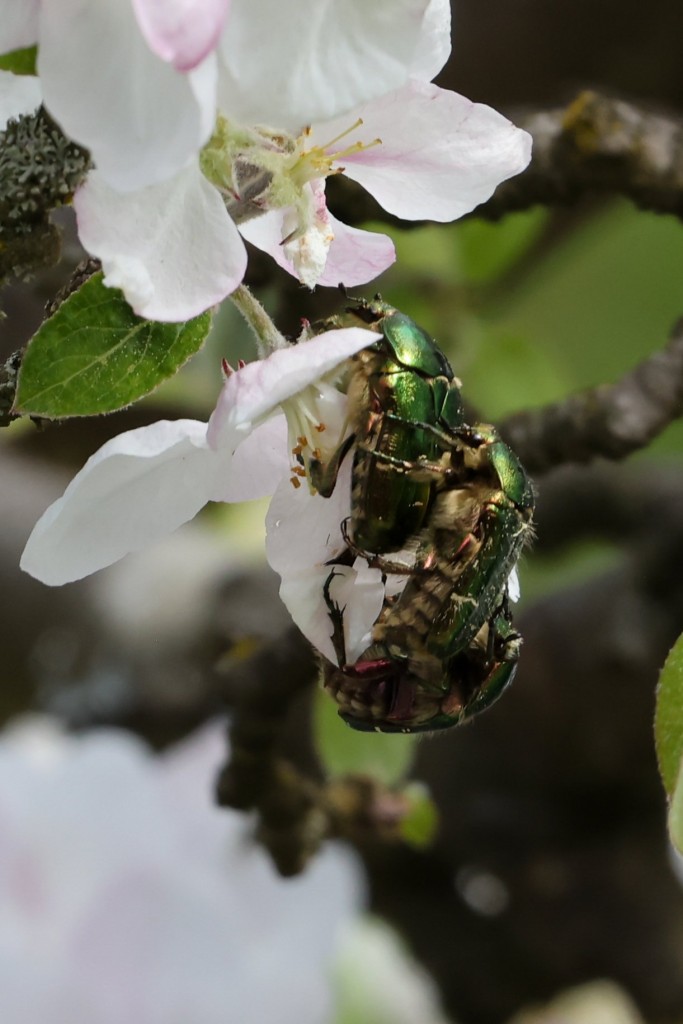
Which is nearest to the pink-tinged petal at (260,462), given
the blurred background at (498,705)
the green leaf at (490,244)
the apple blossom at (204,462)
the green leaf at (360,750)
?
the apple blossom at (204,462)

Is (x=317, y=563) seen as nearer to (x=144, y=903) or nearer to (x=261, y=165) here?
(x=261, y=165)

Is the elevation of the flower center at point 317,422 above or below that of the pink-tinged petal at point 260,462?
above

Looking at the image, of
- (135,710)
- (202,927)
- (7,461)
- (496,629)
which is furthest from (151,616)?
(496,629)

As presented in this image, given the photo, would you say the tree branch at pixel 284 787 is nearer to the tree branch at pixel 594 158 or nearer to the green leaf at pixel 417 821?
the green leaf at pixel 417 821

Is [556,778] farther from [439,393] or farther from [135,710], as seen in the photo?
[439,393]

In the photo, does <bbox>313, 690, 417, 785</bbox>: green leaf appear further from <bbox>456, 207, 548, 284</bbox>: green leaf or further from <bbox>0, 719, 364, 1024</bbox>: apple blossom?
<bbox>456, 207, 548, 284</bbox>: green leaf

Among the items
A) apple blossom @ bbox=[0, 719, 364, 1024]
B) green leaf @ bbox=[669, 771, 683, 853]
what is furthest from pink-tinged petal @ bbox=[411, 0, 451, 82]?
apple blossom @ bbox=[0, 719, 364, 1024]

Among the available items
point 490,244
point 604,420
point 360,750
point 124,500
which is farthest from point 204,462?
point 490,244
